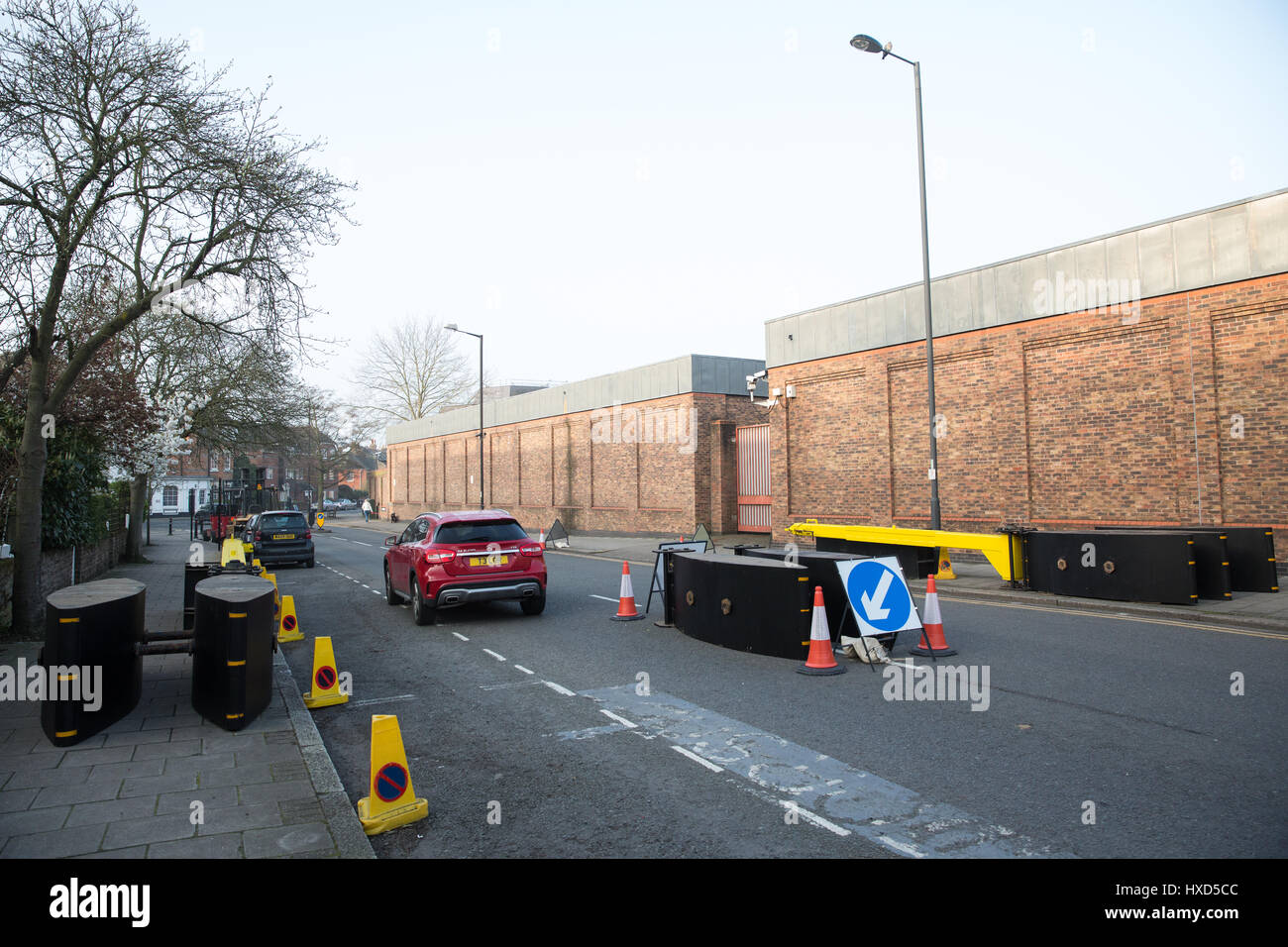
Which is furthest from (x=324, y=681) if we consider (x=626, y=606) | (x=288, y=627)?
(x=626, y=606)

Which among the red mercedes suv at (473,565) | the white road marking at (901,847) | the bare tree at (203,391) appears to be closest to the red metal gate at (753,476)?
the bare tree at (203,391)

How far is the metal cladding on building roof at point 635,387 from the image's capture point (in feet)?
92.1

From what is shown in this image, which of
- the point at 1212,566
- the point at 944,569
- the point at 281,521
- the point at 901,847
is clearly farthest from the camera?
the point at 281,521

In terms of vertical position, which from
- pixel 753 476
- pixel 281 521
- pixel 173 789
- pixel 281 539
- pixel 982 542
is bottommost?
pixel 173 789

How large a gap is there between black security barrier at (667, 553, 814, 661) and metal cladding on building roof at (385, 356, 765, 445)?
18.5 m

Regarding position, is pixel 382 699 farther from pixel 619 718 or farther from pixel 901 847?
pixel 901 847

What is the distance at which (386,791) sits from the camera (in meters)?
4.38

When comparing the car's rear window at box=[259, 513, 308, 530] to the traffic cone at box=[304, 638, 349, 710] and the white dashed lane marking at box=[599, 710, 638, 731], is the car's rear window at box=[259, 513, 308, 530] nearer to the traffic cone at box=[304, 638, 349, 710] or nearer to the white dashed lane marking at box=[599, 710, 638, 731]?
the traffic cone at box=[304, 638, 349, 710]

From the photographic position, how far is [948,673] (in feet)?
24.8

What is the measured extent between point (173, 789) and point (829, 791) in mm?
3952

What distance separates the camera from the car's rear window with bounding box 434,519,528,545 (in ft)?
37.0
